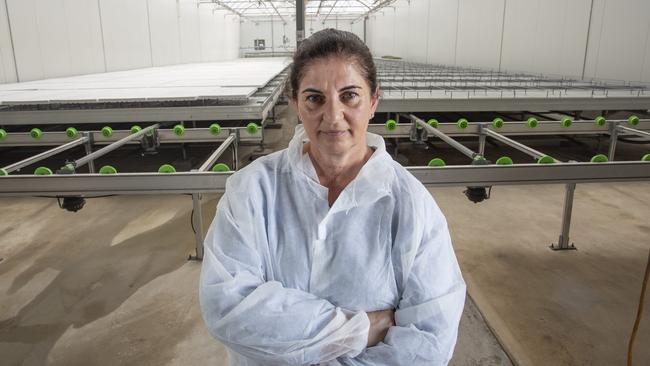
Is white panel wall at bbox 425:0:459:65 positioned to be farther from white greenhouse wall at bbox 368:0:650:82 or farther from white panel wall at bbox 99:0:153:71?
white panel wall at bbox 99:0:153:71

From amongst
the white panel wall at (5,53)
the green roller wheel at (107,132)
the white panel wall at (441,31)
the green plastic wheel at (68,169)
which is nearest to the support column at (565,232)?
the green plastic wheel at (68,169)

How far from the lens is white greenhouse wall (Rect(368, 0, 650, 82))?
4.39m

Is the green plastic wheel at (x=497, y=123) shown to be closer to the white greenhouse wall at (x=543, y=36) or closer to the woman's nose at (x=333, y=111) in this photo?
the woman's nose at (x=333, y=111)

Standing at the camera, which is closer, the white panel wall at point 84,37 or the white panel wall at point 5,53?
the white panel wall at point 5,53

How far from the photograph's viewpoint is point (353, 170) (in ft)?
2.86

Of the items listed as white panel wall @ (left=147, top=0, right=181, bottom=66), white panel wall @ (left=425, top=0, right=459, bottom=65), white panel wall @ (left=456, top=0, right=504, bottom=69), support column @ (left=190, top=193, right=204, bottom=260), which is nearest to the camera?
support column @ (left=190, top=193, right=204, bottom=260)

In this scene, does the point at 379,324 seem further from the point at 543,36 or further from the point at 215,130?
the point at 543,36

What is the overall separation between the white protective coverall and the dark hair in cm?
17

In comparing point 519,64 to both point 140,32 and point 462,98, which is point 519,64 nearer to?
point 462,98

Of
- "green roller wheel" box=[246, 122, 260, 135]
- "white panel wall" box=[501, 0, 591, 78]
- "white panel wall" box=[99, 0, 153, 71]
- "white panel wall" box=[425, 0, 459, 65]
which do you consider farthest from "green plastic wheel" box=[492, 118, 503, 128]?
"white panel wall" box=[425, 0, 459, 65]

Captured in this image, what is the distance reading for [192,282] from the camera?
6.87 ft

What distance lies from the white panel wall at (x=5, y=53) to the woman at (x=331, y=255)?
4.81m

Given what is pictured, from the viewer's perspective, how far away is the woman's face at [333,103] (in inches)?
31.0

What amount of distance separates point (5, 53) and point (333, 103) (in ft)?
16.3
